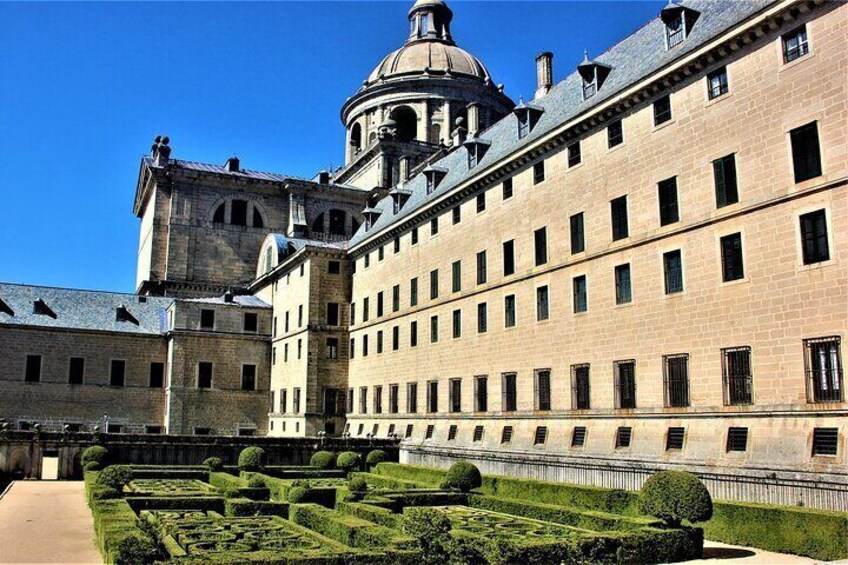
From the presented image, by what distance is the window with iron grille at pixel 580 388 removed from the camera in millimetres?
30516

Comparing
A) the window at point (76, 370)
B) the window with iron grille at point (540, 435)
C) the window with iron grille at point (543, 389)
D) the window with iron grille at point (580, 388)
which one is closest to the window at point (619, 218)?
the window with iron grille at point (580, 388)

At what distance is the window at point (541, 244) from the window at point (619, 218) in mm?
4394

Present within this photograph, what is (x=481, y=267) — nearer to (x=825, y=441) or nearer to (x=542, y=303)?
(x=542, y=303)

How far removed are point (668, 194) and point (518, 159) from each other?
9857 mm

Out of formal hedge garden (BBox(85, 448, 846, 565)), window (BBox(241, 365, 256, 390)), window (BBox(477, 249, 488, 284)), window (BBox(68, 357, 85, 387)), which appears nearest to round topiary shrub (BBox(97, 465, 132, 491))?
formal hedge garden (BBox(85, 448, 846, 565))

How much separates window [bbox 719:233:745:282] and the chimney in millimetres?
23793

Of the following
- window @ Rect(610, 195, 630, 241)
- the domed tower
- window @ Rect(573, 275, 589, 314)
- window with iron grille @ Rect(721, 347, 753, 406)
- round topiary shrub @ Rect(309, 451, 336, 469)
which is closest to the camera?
window with iron grille @ Rect(721, 347, 753, 406)

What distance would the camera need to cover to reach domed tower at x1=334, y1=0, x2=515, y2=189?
7294 cm

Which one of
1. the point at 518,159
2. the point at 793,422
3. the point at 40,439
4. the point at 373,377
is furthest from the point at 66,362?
the point at 793,422

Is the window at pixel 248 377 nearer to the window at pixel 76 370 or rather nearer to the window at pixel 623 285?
the window at pixel 76 370

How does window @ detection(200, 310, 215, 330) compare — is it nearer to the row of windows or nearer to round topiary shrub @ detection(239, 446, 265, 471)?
the row of windows

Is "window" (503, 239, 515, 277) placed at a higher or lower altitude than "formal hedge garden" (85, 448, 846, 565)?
higher

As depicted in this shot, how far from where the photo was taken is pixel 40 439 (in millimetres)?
37625

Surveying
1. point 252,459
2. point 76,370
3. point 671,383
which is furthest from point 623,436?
point 76,370
